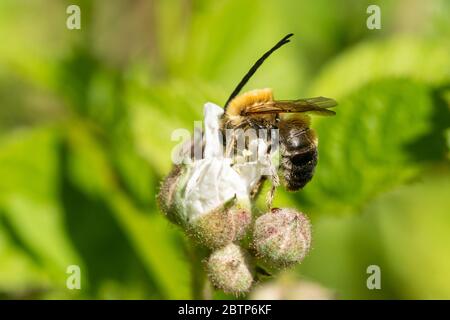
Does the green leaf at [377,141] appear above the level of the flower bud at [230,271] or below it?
above

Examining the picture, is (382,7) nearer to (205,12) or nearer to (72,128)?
(205,12)

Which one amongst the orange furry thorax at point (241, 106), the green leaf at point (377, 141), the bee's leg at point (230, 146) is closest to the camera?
the bee's leg at point (230, 146)

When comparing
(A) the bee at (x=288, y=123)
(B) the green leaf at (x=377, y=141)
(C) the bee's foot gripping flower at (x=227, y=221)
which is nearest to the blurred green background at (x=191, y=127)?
(B) the green leaf at (x=377, y=141)

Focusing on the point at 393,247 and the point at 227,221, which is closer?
the point at 227,221

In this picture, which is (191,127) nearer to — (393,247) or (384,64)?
(384,64)

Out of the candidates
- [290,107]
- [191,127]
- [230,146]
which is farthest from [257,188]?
[191,127]

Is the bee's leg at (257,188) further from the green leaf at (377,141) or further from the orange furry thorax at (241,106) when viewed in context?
the green leaf at (377,141)
